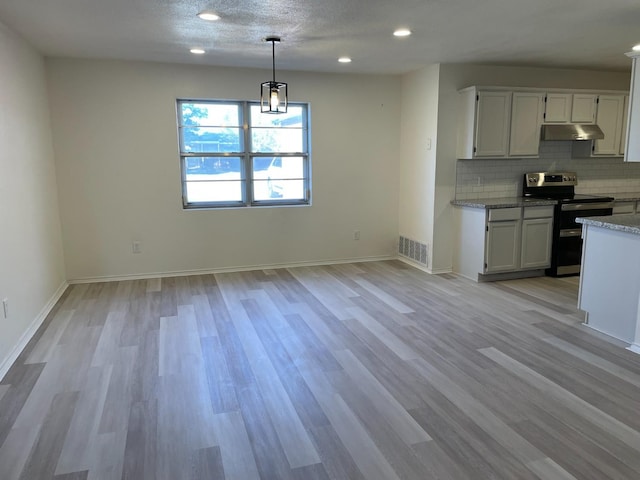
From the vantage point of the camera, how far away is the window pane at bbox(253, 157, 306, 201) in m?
5.88

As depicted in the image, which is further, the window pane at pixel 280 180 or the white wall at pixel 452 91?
the window pane at pixel 280 180

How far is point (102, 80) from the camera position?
5027mm

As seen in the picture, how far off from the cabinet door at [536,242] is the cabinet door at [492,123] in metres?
0.89

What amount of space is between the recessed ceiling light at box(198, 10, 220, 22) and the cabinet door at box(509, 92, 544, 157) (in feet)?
11.5

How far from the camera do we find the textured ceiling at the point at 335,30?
3170mm

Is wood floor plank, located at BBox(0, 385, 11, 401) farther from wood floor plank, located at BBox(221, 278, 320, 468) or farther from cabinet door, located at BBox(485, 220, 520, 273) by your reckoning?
cabinet door, located at BBox(485, 220, 520, 273)

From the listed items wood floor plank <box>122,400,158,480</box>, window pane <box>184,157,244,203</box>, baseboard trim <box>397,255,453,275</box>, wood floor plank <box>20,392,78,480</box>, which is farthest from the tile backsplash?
wood floor plank <box>20,392,78,480</box>

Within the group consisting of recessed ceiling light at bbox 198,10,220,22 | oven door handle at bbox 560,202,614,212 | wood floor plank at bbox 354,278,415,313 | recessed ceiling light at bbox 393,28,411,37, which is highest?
recessed ceiling light at bbox 393,28,411,37

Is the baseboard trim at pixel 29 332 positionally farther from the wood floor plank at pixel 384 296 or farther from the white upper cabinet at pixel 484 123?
the white upper cabinet at pixel 484 123

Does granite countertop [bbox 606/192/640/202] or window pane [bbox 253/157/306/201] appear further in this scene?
window pane [bbox 253/157/306/201]

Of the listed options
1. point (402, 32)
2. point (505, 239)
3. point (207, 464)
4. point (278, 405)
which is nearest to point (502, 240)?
point (505, 239)

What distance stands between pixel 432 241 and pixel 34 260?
415 cm

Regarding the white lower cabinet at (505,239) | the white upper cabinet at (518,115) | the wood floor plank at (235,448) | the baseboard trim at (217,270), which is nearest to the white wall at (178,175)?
the baseboard trim at (217,270)

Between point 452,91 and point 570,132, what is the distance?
148cm
